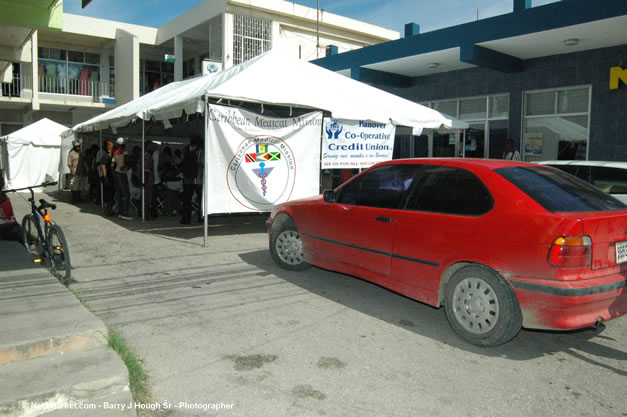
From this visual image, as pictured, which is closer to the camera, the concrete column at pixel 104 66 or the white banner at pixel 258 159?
the white banner at pixel 258 159

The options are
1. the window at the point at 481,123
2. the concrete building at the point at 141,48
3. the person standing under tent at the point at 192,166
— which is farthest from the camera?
the concrete building at the point at 141,48

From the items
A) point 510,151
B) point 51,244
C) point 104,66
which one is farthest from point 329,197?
point 104,66

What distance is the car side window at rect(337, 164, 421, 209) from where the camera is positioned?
5.23 meters

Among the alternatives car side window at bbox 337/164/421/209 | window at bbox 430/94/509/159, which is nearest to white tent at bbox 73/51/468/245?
window at bbox 430/94/509/159

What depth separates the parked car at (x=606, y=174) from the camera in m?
7.43

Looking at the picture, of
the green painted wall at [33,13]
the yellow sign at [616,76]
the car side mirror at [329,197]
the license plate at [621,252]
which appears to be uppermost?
the green painted wall at [33,13]

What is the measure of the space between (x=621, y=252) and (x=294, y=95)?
253 inches

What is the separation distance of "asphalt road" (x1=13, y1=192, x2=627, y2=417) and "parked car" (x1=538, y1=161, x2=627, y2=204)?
10.0 ft

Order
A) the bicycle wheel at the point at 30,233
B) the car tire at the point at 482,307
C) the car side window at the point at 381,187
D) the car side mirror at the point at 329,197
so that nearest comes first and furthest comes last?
the car tire at the point at 482,307 < the car side window at the point at 381,187 < the car side mirror at the point at 329,197 < the bicycle wheel at the point at 30,233

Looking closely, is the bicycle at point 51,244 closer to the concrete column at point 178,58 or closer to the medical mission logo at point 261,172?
the medical mission logo at point 261,172

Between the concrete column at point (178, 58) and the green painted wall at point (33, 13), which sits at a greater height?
the concrete column at point (178, 58)

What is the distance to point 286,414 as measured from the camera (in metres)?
3.18

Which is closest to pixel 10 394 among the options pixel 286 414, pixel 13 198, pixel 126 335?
pixel 126 335

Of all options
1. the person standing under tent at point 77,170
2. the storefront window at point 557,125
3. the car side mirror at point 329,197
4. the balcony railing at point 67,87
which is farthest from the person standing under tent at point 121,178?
the balcony railing at point 67,87
